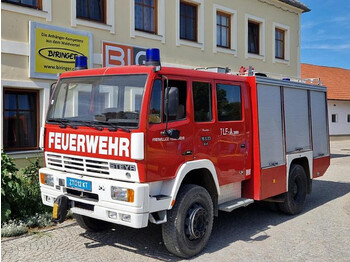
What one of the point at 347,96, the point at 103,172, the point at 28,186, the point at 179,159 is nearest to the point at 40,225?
the point at 28,186

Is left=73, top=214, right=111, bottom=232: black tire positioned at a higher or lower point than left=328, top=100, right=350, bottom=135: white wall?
lower

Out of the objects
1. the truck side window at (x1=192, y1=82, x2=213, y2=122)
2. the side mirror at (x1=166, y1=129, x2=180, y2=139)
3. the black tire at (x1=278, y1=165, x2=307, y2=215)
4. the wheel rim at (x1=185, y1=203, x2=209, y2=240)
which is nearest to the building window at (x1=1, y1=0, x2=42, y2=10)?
the truck side window at (x1=192, y1=82, x2=213, y2=122)

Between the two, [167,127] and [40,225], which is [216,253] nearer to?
[167,127]

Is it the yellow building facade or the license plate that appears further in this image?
the yellow building facade

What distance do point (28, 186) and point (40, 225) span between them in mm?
1211

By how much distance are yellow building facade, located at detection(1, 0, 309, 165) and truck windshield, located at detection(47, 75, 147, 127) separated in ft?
9.73

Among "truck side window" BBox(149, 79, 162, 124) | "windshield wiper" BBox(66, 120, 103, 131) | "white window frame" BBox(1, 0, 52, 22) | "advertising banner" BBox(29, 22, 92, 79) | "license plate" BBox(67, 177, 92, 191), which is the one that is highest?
"white window frame" BBox(1, 0, 52, 22)

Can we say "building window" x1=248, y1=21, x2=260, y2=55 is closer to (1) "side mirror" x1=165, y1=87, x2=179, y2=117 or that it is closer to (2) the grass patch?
(2) the grass patch

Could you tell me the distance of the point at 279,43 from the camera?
16297 millimetres

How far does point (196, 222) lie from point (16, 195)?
11.3ft

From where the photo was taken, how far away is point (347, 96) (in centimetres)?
3034

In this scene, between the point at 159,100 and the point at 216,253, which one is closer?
the point at 159,100

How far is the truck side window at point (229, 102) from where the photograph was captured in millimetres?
5957

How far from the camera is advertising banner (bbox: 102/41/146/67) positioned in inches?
392
